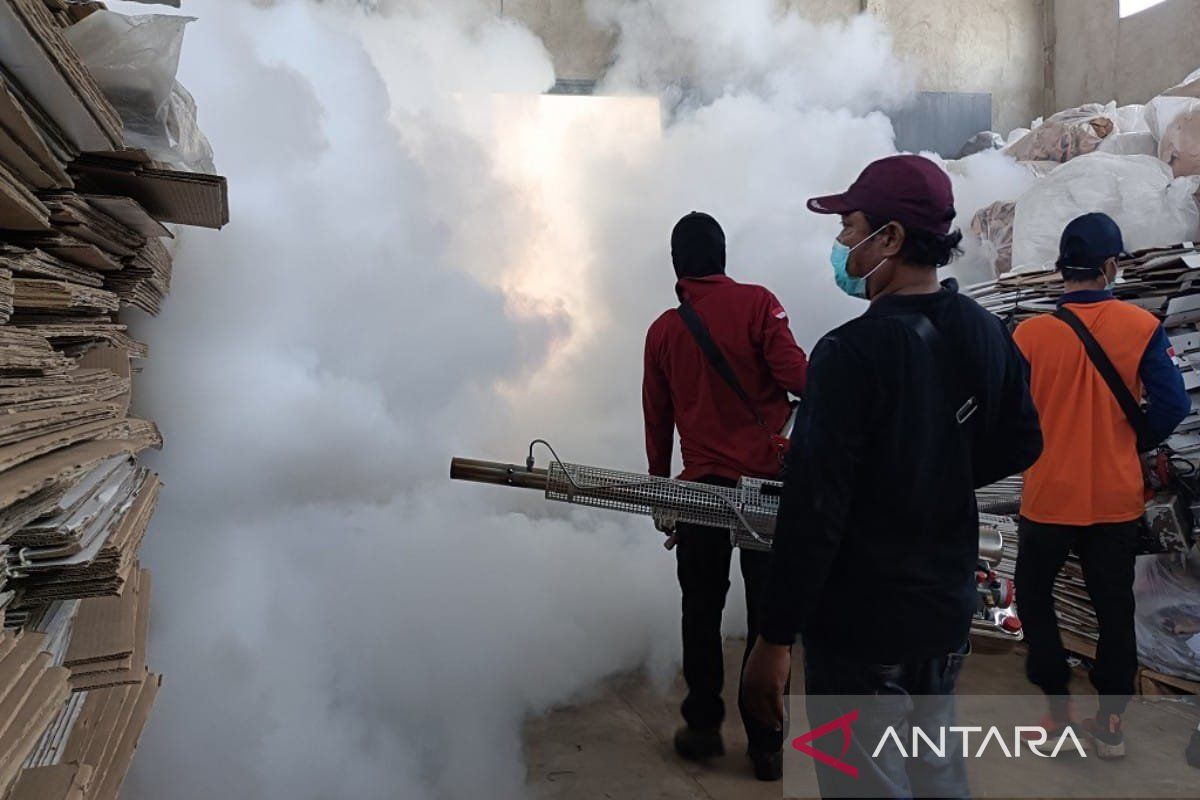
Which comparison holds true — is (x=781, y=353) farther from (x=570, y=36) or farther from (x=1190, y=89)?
(x=570, y=36)

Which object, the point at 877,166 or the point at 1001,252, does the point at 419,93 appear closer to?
the point at 1001,252

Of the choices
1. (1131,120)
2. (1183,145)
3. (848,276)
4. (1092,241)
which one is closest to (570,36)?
(1131,120)

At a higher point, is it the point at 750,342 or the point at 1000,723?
the point at 750,342

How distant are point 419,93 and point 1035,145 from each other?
445cm

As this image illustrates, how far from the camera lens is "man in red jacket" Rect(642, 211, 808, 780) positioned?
9.59 feet

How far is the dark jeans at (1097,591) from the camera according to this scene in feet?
9.80

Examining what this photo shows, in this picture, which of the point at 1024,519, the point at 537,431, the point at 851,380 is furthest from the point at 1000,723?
the point at 537,431

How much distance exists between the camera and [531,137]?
6234 mm

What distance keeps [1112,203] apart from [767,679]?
4.05 metres

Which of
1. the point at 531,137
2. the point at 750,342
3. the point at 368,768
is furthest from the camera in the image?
the point at 531,137

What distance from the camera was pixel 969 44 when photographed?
7844mm

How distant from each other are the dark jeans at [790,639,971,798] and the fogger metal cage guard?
2.57ft

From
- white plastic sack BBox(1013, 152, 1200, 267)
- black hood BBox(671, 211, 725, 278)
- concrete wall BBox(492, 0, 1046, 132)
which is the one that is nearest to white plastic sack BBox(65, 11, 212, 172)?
black hood BBox(671, 211, 725, 278)

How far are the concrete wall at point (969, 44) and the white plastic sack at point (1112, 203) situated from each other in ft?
10.3
